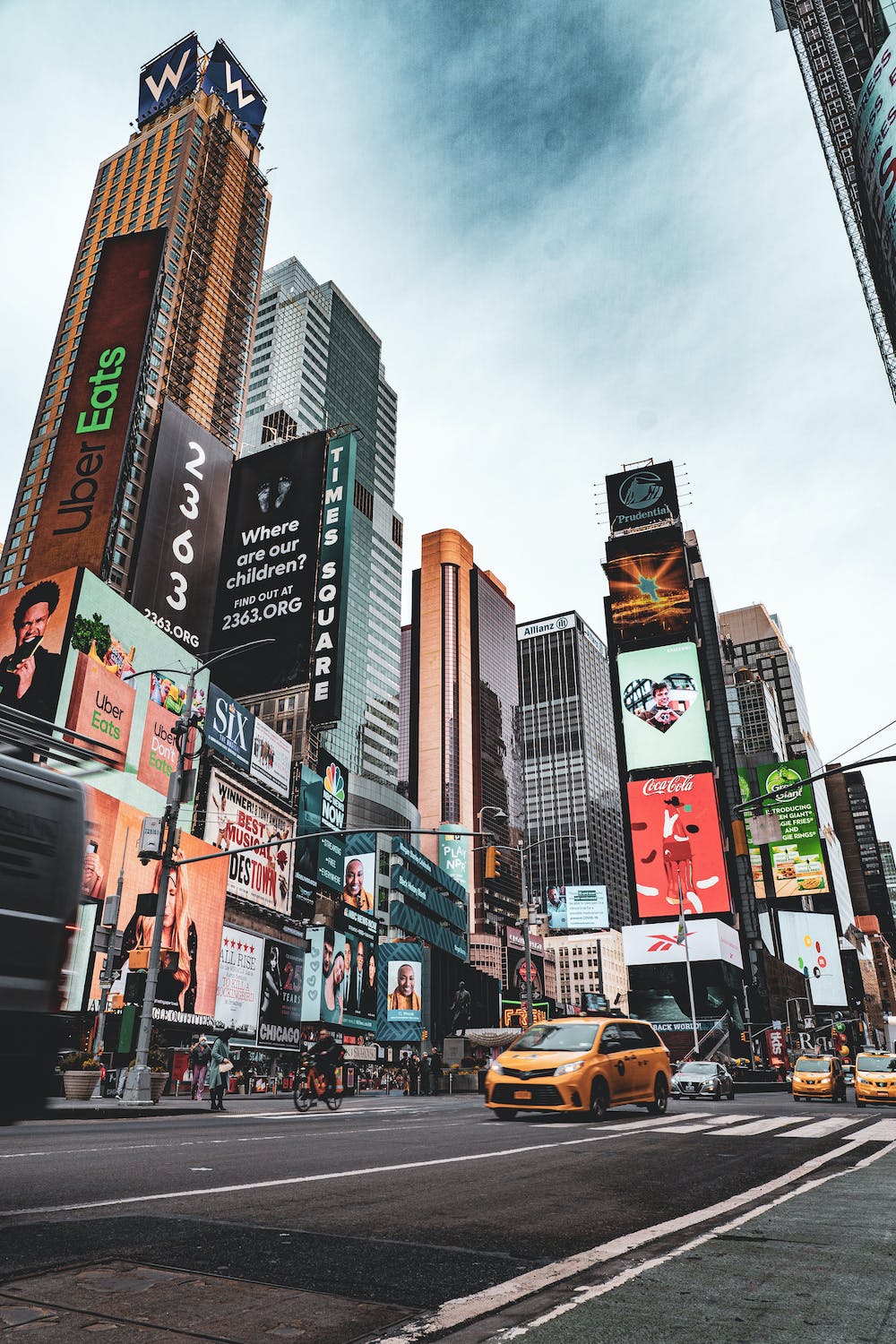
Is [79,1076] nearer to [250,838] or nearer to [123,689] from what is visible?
[123,689]

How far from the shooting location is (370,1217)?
539 cm

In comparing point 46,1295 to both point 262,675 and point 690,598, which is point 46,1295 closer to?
point 262,675

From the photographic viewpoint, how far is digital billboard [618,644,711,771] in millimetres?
83750

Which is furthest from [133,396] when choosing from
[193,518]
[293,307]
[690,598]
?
[293,307]

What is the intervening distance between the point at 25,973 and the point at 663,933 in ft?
265

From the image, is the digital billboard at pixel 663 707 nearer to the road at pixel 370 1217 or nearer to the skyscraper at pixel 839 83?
the skyscraper at pixel 839 83

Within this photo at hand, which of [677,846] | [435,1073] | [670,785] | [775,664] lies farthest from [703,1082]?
[775,664]

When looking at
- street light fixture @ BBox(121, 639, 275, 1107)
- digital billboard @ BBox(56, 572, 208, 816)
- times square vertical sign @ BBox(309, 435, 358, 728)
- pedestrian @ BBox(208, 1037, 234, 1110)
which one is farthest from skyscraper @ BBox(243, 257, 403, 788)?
street light fixture @ BBox(121, 639, 275, 1107)

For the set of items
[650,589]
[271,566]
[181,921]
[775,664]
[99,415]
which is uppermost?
[775,664]

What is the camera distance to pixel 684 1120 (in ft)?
48.0

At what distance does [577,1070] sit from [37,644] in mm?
34424

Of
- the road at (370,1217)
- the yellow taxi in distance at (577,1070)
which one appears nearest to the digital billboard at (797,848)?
the yellow taxi in distance at (577,1070)

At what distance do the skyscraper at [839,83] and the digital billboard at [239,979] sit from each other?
7447 centimetres

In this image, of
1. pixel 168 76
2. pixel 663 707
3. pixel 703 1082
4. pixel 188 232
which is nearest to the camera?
pixel 703 1082
